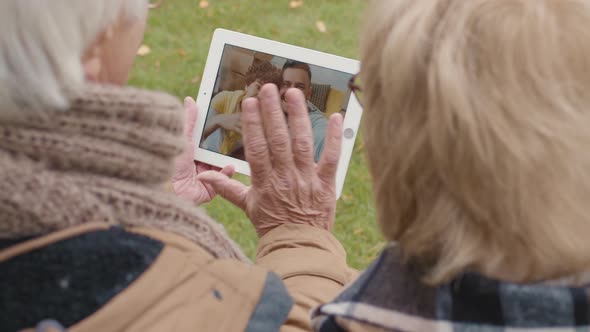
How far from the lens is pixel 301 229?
1522 mm

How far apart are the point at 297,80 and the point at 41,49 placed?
98 cm

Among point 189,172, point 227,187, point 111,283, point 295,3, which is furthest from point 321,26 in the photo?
point 111,283

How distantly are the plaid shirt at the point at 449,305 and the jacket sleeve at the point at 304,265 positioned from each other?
8.3 inches

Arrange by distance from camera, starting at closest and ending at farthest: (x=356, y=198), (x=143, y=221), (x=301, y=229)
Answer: (x=143, y=221) < (x=301, y=229) < (x=356, y=198)

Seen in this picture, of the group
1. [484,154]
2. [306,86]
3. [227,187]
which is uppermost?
[484,154]

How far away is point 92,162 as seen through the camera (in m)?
0.91

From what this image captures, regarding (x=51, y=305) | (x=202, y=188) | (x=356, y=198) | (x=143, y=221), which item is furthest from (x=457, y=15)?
(x=356, y=198)

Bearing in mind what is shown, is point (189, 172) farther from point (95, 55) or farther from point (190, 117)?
point (95, 55)

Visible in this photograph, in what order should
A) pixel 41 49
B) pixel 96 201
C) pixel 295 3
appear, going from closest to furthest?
1. pixel 41 49
2. pixel 96 201
3. pixel 295 3

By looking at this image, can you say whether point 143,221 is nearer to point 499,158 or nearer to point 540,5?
point 499,158

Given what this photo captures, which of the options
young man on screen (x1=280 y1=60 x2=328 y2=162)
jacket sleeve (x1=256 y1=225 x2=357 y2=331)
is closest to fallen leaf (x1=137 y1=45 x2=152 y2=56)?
young man on screen (x1=280 y1=60 x2=328 y2=162)

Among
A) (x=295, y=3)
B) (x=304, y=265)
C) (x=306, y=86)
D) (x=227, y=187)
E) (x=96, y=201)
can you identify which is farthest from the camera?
(x=295, y=3)

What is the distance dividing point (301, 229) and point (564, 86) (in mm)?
795

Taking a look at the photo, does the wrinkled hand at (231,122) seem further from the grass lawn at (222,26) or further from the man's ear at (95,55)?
the grass lawn at (222,26)
